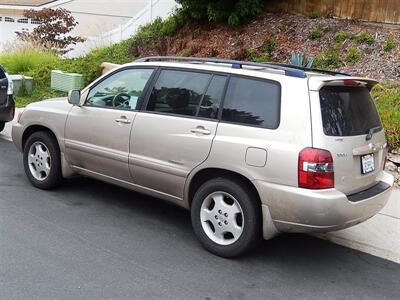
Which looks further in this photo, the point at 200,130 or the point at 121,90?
the point at 121,90

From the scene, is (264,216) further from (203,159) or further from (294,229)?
(203,159)

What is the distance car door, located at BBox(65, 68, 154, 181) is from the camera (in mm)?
5316

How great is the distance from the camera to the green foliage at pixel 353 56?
33.4 ft

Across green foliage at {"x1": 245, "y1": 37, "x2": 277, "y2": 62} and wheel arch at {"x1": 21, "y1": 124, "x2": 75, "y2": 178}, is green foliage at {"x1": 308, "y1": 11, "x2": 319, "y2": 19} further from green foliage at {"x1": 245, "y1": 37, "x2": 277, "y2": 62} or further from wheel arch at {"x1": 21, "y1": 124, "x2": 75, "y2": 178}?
wheel arch at {"x1": 21, "y1": 124, "x2": 75, "y2": 178}

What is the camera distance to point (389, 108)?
791cm

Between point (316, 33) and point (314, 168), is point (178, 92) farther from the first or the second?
point (316, 33)

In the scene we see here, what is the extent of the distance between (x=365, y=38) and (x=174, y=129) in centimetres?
711

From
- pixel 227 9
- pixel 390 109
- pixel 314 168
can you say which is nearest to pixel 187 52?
pixel 227 9

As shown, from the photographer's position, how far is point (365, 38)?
420 inches

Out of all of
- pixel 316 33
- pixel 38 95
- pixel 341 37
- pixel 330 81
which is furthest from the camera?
pixel 38 95

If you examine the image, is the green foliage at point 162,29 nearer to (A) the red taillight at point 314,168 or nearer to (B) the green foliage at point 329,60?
(B) the green foliage at point 329,60

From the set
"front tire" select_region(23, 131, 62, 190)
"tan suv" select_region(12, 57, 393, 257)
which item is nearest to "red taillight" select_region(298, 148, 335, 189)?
"tan suv" select_region(12, 57, 393, 257)

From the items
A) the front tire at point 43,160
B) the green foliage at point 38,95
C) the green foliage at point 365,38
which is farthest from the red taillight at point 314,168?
the green foliage at point 38,95

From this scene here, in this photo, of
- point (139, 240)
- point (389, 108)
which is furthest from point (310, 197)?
point (389, 108)
